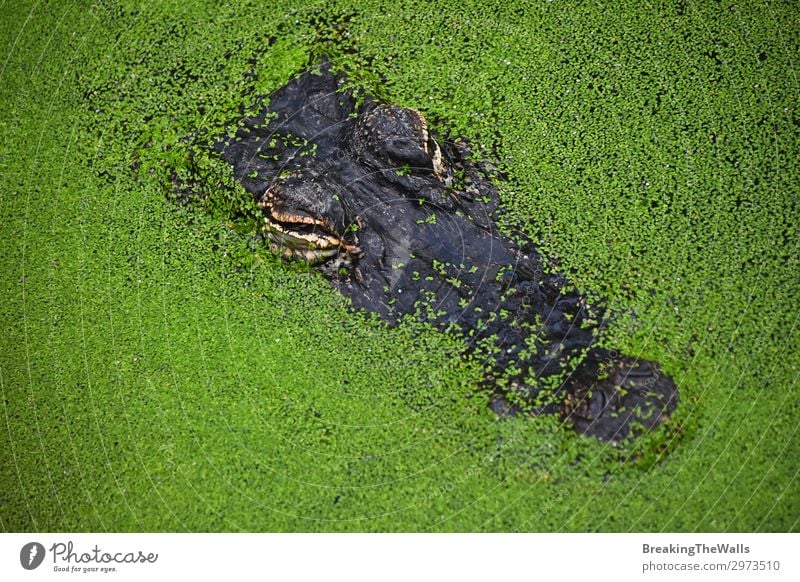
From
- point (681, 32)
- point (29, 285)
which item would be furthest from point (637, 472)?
point (29, 285)
